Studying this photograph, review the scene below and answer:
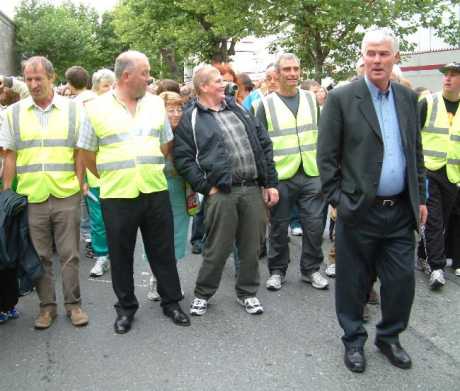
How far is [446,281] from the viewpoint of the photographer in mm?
5297

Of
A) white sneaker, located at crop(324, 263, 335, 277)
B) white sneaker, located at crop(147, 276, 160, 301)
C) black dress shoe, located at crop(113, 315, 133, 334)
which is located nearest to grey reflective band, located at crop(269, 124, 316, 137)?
white sneaker, located at crop(324, 263, 335, 277)

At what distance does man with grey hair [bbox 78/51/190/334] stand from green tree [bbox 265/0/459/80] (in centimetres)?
910

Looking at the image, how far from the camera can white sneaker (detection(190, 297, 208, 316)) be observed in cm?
452

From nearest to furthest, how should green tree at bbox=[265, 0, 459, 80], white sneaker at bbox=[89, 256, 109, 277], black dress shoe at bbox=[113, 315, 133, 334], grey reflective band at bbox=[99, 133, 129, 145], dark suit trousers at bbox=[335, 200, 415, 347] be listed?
1. dark suit trousers at bbox=[335, 200, 415, 347]
2. grey reflective band at bbox=[99, 133, 129, 145]
3. black dress shoe at bbox=[113, 315, 133, 334]
4. white sneaker at bbox=[89, 256, 109, 277]
5. green tree at bbox=[265, 0, 459, 80]

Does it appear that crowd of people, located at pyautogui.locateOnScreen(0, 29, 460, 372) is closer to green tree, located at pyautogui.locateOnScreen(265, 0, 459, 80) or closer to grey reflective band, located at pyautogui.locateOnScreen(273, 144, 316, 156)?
grey reflective band, located at pyautogui.locateOnScreen(273, 144, 316, 156)

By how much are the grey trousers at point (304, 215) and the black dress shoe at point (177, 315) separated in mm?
1202

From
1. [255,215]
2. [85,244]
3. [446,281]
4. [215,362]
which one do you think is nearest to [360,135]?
[255,215]

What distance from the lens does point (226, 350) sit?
3.88 meters

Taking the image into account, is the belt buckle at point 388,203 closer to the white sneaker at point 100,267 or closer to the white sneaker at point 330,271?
the white sneaker at point 330,271

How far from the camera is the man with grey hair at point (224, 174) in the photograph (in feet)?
14.1

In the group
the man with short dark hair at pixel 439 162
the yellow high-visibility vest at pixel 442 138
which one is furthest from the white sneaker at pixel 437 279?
the yellow high-visibility vest at pixel 442 138

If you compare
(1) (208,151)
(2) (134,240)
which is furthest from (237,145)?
(2) (134,240)

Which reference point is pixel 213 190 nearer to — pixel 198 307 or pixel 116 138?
pixel 116 138

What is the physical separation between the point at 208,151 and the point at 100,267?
208 centimetres
